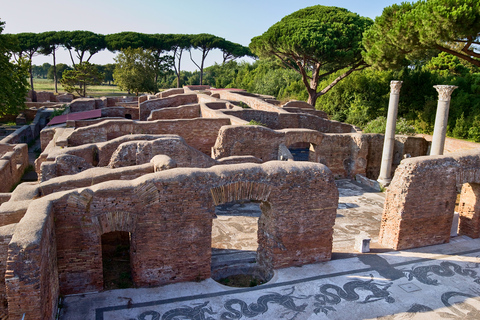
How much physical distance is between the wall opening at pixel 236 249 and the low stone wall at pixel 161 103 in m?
10.8

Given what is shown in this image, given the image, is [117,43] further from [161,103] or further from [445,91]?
[445,91]

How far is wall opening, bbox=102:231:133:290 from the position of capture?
260 inches

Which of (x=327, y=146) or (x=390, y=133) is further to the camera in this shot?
(x=327, y=146)

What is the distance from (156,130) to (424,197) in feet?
29.6

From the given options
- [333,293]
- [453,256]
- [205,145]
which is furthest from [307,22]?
[333,293]

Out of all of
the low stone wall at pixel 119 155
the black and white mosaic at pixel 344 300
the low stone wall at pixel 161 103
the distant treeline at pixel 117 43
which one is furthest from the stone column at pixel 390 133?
the distant treeline at pixel 117 43

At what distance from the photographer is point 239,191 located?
21.8 feet

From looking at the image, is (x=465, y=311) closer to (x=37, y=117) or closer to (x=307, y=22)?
(x=307, y=22)

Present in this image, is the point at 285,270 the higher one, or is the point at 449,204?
the point at 449,204

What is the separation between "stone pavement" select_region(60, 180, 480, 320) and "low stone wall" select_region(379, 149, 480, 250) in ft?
1.47

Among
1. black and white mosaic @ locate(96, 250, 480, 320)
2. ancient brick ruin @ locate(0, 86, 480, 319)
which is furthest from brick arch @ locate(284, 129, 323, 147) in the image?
black and white mosaic @ locate(96, 250, 480, 320)

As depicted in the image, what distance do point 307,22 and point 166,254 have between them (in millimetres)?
21665

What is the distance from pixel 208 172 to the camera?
6.43m

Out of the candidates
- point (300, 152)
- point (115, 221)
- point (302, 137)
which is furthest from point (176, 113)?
point (115, 221)
